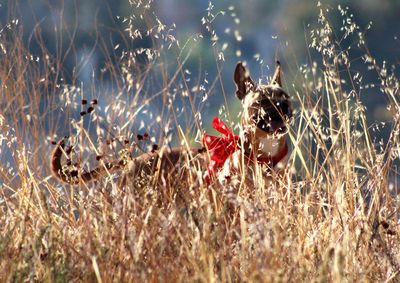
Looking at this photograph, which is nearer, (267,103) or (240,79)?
(240,79)

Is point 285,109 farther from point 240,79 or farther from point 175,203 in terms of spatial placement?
point 175,203

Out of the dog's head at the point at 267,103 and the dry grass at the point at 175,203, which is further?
the dog's head at the point at 267,103

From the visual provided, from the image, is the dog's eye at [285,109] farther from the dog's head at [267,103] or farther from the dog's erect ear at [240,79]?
the dog's erect ear at [240,79]

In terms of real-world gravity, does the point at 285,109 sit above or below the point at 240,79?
below

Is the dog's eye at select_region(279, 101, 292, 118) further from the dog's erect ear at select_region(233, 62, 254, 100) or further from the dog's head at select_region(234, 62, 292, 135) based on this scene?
the dog's erect ear at select_region(233, 62, 254, 100)

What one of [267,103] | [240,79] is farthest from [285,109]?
[240,79]

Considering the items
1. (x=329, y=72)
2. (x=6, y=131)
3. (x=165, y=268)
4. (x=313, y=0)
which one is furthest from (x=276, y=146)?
(x=313, y=0)

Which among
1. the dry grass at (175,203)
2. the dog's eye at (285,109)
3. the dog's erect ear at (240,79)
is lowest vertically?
the dry grass at (175,203)

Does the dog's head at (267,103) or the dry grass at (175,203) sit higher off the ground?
the dog's head at (267,103)

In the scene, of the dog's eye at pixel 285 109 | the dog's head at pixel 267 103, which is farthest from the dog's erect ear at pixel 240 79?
the dog's eye at pixel 285 109

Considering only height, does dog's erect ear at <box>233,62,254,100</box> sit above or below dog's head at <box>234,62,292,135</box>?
above

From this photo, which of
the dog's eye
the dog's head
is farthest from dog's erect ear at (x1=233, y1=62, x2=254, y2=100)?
the dog's eye

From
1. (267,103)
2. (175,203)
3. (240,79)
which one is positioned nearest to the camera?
(175,203)

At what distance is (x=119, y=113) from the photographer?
326 cm
